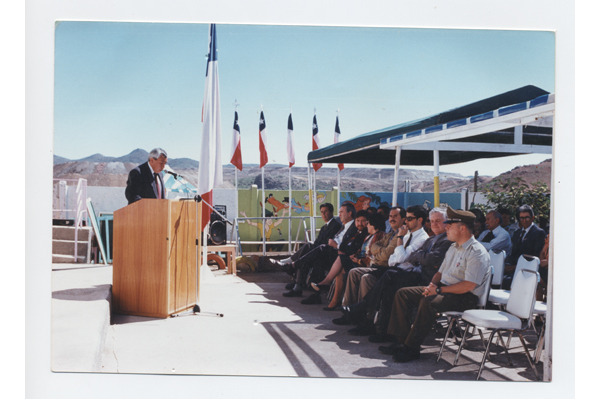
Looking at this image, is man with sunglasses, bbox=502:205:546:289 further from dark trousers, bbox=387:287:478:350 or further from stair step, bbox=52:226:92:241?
stair step, bbox=52:226:92:241

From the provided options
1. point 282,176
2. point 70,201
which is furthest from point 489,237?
point 282,176

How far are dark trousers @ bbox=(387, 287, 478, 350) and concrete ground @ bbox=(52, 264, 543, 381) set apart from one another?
0.76 feet

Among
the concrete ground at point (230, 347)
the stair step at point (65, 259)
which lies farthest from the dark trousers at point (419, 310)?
the stair step at point (65, 259)

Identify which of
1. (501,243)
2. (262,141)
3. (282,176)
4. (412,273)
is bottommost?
(412,273)

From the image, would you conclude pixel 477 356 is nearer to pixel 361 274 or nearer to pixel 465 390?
pixel 465 390

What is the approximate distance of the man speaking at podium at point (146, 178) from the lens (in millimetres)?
5086

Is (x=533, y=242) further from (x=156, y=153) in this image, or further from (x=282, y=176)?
(x=282, y=176)

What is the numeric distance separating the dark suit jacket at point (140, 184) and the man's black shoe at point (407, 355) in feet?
10.1

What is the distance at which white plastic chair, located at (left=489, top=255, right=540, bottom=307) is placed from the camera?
3.77 meters

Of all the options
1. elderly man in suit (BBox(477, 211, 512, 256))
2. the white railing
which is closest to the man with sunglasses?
elderly man in suit (BBox(477, 211, 512, 256))

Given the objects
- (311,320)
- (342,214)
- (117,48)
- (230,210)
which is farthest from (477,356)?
(230,210)

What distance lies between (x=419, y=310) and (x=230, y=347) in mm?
1672

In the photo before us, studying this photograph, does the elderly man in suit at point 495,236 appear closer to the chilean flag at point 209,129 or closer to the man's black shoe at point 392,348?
the man's black shoe at point 392,348

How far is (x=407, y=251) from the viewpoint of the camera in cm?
452
